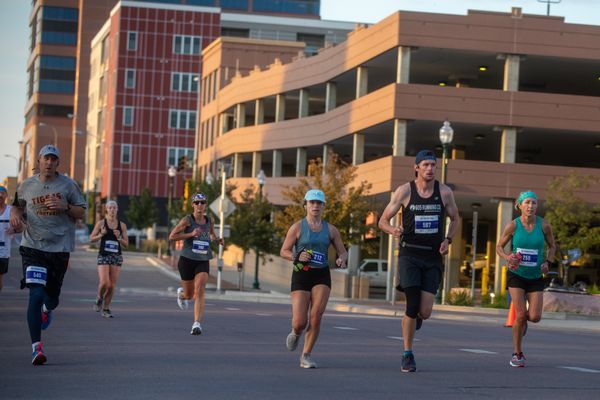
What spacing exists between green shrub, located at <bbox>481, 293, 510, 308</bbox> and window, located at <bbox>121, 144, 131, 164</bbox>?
7604 centimetres

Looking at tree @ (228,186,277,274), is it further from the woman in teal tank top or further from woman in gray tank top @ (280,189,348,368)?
woman in gray tank top @ (280,189,348,368)

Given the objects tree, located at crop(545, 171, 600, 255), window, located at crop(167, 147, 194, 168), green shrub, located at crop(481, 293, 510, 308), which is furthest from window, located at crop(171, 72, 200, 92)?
green shrub, located at crop(481, 293, 510, 308)

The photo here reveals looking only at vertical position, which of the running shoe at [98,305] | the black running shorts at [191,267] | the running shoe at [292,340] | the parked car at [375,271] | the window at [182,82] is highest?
the window at [182,82]

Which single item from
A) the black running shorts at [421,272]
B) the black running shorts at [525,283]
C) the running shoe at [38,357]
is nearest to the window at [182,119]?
the black running shorts at [525,283]

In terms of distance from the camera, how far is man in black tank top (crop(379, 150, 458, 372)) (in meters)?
13.3

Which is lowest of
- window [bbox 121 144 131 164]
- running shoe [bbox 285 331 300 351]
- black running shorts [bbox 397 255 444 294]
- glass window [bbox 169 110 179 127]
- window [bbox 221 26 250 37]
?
running shoe [bbox 285 331 300 351]

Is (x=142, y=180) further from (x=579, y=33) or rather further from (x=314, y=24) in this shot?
(x=579, y=33)

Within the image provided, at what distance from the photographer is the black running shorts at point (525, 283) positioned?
48.6ft

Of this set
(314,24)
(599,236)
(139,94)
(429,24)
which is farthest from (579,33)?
(139,94)

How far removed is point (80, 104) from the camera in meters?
159

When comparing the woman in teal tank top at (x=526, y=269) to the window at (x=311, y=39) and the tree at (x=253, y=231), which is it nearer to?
the tree at (x=253, y=231)

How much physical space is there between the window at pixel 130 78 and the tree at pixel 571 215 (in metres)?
70.4

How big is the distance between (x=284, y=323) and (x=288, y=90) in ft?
150

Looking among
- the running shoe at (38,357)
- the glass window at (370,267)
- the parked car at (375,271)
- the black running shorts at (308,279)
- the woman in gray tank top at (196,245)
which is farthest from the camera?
the glass window at (370,267)
